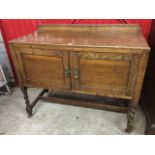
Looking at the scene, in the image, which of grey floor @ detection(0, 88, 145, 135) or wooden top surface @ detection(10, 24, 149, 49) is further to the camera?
grey floor @ detection(0, 88, 145, 135)

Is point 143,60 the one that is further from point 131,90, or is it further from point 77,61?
point 77,61

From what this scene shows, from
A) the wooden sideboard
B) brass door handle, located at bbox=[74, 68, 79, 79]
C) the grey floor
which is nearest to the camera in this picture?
the wooden sideboard

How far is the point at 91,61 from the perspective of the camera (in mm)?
1298

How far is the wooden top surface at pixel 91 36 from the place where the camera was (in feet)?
4.18

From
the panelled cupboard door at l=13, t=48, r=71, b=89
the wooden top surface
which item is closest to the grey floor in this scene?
the panelled cupboard door at l=13, t=48, r=71, b=89

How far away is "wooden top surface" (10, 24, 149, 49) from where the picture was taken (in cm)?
127

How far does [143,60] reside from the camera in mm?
1173

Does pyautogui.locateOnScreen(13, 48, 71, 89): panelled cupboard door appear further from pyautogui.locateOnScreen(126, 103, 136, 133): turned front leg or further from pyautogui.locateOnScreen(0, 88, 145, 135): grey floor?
pyautogui.locateOnScreen(126, 103, 136, 133): turned front leg

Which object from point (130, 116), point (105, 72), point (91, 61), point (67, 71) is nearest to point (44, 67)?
point (67, 71)

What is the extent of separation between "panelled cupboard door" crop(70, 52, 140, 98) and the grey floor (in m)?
0.52

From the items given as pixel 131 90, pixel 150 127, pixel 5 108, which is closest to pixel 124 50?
pixel 131 90

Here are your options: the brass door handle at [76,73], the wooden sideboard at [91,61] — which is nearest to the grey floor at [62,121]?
the wooden sideboard at [91,61]

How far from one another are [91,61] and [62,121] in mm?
899
